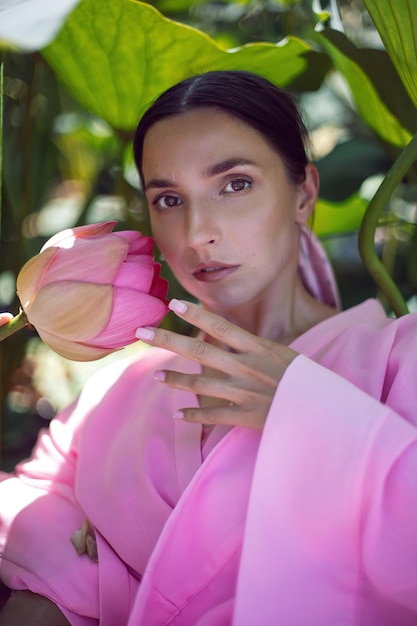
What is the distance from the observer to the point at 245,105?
718 mm

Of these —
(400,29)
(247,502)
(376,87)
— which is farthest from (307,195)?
(247,502)

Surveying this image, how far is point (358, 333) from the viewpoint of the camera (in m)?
0.69

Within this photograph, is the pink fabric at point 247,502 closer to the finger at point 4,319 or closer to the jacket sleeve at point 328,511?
the jacket sleeve at point 328,511

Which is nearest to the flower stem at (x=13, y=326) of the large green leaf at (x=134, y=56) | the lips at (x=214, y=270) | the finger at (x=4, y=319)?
the finger at (x=4, y=319)

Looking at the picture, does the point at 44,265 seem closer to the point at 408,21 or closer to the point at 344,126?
the point at 408,21

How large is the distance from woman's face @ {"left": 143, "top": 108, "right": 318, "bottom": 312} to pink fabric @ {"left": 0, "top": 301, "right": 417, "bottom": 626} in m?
0.08

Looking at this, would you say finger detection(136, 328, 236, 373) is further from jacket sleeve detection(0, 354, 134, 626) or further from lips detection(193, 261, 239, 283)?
jacket sleeve detection(0, 354, 134, 626)

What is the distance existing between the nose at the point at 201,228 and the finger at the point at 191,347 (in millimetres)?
125

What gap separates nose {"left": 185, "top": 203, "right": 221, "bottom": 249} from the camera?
68cm

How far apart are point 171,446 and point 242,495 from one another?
5.3 inches

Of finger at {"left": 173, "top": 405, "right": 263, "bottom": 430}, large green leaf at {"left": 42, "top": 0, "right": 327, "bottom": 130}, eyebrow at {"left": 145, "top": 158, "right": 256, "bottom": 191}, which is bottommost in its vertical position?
finger at {"left": 173, "top": 405, "right": 263, "bottom": 430}

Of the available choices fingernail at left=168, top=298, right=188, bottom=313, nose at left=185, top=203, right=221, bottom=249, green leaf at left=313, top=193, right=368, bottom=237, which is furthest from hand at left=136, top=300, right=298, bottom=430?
green leaf at left=313, top=193, right=368, bottom=237

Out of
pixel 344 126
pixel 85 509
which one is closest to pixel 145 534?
pixel 85 509

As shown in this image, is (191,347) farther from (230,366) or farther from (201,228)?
(201,228)
